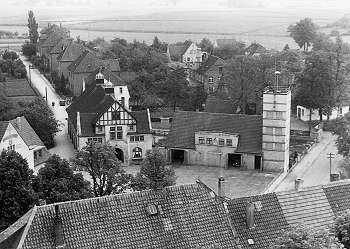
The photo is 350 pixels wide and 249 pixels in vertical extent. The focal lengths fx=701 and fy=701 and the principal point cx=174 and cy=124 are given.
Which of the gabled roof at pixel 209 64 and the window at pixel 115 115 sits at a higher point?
the gabled roof at pixel 209 64

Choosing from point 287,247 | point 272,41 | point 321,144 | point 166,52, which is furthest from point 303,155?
point 272,41

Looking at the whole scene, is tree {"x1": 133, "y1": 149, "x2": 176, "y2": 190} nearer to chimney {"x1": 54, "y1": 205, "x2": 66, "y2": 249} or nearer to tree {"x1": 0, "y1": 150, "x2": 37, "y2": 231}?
tree {"x1": 0, "y1": 150, "x2": 37, "y2": 231}

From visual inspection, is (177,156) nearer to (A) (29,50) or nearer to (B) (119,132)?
(B) (119,132)

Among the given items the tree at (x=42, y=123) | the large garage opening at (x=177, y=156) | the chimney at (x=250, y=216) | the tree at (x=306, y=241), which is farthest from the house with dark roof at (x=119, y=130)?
the tree at (x=306, y=241)

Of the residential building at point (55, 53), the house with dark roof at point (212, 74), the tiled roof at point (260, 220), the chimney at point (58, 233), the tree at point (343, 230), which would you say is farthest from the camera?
the residential building at point (55, 53)

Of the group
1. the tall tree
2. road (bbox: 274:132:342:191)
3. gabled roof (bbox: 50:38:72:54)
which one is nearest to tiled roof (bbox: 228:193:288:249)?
the tall tree

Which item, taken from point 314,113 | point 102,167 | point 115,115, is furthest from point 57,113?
point 102,167

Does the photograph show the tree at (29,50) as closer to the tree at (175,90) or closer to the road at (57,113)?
the road at (57,113)
